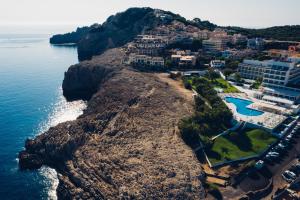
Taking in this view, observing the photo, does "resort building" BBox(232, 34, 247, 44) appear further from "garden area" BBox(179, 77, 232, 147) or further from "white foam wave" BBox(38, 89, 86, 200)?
"white foam wave" BBox(38, 89, 86, 200)

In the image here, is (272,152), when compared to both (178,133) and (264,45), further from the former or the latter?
Result: (264,45)

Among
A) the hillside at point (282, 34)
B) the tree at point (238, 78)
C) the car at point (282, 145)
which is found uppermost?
the hillside at point (282, 34)

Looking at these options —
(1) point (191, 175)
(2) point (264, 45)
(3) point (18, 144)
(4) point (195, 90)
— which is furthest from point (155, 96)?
(2) point (264, 45)

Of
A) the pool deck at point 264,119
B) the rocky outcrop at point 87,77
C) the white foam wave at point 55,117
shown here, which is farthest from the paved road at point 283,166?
the rocky outcrop at point 87,77

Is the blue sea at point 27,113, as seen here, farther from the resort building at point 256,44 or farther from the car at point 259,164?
the resort building at point 256,44

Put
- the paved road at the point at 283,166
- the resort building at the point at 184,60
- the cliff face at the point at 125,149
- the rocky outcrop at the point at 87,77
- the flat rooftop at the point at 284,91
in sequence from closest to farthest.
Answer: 1. the cliff face at the point at 125,149
2. the paved road at the point at 283,166
3. the flat rooftop at the point at 284,91
4. the rocky outcrop at the point at 87,77
5. the resort building at the point at 184,60

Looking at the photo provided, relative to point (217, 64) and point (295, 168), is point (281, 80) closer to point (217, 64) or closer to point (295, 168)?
point (217, 64)
